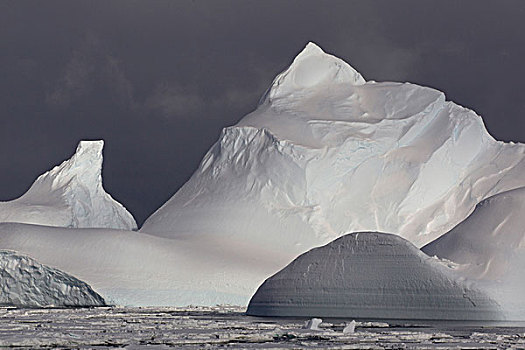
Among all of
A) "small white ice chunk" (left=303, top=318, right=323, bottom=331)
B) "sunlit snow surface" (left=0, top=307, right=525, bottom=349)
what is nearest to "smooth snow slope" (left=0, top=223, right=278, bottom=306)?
"sunlit snow surface" (left=0, top=307, right=525, bottom=349)

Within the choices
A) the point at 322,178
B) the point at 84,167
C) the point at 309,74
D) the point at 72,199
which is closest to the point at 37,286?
the point at 72,199

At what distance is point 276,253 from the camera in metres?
47.7

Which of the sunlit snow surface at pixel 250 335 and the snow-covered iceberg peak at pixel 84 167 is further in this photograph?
the snow-covered iceberg peak at pixel 84 167

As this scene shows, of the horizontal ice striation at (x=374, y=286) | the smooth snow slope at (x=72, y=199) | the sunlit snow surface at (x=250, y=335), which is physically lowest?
the sunlit snow surface at (x=250, y=335)

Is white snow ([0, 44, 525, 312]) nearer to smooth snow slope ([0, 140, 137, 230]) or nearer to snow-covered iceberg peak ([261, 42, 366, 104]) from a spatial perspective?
smooth snow slope ([0, 140, 137, 230])

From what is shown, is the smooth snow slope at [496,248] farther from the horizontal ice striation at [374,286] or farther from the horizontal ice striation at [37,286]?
the horizontal ice striation at [37,286]

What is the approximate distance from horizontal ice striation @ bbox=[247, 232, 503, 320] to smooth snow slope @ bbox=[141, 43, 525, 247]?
18.9 meters

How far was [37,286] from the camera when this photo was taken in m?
40.2

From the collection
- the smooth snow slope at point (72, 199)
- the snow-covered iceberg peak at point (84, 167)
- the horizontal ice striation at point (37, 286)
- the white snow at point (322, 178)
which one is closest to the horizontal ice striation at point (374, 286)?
the horizontal ice striation at point (37, 286)

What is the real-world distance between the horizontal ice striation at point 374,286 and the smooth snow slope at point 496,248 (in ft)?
2.31

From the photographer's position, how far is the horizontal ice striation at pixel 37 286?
39.5 meters

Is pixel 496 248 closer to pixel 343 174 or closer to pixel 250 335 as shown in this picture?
pixel 250 335

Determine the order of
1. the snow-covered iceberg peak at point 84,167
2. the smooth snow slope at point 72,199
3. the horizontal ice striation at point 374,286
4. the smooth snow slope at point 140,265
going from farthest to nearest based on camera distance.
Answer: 1. the snow-covered iceberg peak at point 84,167
2. the smooth snow slope at point 72,199
3. the smooth snow slope at point 140,265
4. the horizontal ice striation at point 374,286

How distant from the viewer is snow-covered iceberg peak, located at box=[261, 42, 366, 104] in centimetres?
5506
